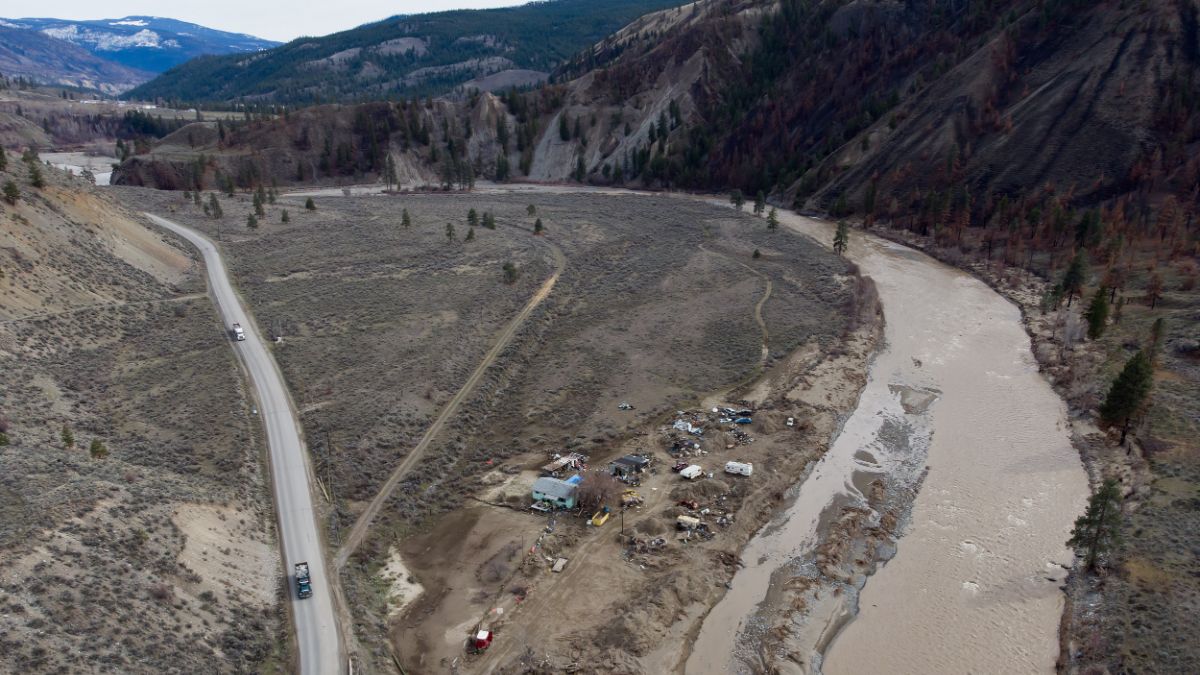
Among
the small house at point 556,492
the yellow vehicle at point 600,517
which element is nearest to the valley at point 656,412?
the small house at point 556,492

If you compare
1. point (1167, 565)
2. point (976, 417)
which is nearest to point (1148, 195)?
point (976, 417)

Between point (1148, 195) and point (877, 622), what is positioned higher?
point (1148, 195)

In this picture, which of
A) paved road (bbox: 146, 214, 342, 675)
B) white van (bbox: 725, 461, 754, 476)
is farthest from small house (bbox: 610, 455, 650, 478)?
paved road (bbox: 146, 214, 342, 675)

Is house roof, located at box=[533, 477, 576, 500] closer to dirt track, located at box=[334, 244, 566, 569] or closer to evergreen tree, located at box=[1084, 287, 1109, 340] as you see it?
dirt track, located at box=[334, 244, 566, 569]

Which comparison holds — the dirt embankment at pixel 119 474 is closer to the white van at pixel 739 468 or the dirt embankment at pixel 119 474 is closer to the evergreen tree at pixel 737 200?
the white van at pixel 739 468

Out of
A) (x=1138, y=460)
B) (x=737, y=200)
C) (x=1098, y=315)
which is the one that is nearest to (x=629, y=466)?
(x=1138, y=460)

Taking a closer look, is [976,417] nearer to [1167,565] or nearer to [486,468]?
[1167,565]
